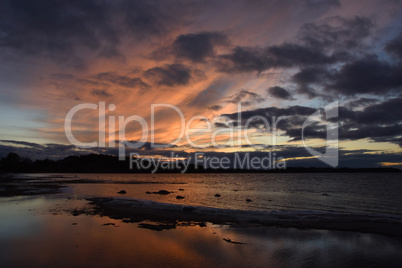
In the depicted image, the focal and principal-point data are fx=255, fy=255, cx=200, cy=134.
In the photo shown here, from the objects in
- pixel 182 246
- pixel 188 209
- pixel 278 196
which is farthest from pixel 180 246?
pixel 278 196

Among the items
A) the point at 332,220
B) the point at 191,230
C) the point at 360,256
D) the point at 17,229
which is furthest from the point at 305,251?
the point at 17,229

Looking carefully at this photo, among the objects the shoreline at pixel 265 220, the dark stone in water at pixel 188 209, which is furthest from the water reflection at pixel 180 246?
the dark stone in water at pixel 188 209

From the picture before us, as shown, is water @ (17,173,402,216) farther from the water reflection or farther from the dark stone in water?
the water reflection

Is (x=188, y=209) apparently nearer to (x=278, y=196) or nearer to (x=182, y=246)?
(x=182, y=246)

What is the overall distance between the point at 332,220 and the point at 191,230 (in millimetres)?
11021

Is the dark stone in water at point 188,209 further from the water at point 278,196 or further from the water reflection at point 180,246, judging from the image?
the water at point 278,196

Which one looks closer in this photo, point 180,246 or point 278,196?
point 180,246

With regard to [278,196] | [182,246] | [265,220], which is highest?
[182,246]

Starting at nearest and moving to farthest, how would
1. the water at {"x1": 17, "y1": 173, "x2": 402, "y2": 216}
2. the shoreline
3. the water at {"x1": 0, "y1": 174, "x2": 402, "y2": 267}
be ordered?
the water at {"x1": 0, "y1": 174, "x2": 402, "y2": 267} → the shoreline → the water at {"x1": 17, "y1": 173, "x2": 402, "y2": 216}

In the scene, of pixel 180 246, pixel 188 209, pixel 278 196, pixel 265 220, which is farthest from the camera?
pixel 278 196

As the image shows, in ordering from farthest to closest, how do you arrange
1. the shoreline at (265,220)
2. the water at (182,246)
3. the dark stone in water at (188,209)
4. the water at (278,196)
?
1. the water at (278,196)
2. the dark stone in water at (188,209)
3. the shoreline at (265,220)
4. the water at (182,246)

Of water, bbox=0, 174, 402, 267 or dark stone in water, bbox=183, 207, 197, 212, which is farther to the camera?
dark stone in water, bbox=183, 207, 197, 212

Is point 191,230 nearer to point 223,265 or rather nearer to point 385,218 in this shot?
point 223,265

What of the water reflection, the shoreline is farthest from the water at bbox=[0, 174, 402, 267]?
the shoreline
